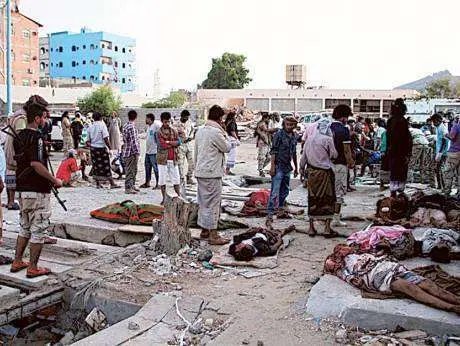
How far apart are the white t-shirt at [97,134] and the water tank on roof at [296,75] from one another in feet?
179

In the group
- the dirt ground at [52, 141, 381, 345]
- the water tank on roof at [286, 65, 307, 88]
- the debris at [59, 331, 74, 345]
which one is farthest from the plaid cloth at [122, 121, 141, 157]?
the water tank on roof at [286, 65, 307, 88]

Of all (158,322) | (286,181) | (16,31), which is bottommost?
(158,322)

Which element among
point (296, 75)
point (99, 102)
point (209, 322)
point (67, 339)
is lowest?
point (67, 339)

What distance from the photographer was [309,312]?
4613 mm

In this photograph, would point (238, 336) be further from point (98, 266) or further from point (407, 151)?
point (407, 151)

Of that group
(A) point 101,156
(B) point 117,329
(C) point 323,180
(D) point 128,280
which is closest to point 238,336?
Result: (B) point 117,329

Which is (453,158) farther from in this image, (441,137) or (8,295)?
(8,295)

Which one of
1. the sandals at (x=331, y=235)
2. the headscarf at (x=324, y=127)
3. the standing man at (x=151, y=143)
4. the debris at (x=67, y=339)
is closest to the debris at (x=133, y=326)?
the debris at (x=67, y=339)

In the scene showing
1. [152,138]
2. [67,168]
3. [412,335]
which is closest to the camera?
[412,335]

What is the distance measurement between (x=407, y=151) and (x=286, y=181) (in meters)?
2.16

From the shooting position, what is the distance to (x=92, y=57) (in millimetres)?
76625

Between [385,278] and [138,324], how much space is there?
2.22m

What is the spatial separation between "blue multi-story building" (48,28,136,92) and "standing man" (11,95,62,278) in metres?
74.0

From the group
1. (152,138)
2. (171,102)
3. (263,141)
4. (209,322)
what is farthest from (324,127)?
(171,102)
